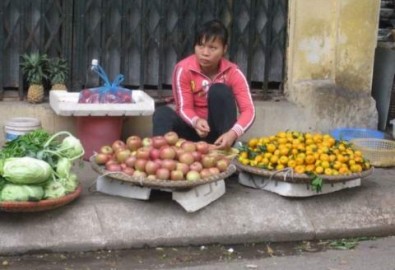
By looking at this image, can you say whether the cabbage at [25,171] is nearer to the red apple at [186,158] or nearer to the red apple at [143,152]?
the red apple at [143,152]

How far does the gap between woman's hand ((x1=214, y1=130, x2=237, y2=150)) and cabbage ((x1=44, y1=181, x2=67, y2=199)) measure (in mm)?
1116

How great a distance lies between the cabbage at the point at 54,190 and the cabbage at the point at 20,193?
6cm

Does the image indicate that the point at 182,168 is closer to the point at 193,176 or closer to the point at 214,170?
the point at 193,176

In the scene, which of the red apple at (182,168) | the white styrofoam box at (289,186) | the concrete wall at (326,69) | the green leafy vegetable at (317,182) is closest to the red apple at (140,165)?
the red apple at (182,168)

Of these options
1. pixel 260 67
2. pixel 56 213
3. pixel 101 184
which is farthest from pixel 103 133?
pixel 260 67

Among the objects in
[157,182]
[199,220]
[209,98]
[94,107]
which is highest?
[209,98]

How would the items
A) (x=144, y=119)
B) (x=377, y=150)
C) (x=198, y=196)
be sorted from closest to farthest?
(x=198, y=196), (x=377, y=150), (x=144, y=119)

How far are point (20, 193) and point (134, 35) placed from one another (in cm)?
231

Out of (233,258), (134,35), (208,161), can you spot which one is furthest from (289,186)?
(134,35)

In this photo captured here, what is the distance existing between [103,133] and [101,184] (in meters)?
0.82

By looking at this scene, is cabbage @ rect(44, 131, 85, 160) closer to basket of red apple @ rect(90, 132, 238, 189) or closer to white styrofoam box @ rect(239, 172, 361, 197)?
basket of red apple @ rect(90, 132, 238, 189)

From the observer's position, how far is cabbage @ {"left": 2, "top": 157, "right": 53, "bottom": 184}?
461 centimetres

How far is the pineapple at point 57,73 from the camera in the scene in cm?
623

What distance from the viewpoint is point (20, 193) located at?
458 cm
